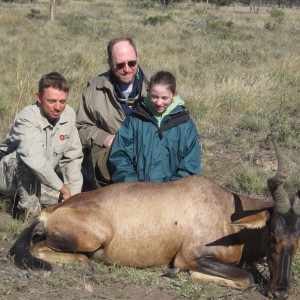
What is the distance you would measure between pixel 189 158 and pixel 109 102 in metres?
1.55

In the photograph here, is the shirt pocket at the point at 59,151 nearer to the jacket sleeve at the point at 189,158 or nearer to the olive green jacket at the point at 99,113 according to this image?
the olive green jacket at the point at 99,113

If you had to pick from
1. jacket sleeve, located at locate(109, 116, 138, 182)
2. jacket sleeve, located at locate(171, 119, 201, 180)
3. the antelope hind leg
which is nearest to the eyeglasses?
jacket sleeve, located at locate(109, 116, 138, 182)

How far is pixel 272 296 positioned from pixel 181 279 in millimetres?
816

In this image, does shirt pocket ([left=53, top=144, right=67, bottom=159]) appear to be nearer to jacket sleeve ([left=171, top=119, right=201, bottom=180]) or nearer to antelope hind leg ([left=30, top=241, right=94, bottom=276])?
jacket sleeve ([left=171, top=119, right=201, bottom=180])

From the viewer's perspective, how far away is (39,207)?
647 centimetres

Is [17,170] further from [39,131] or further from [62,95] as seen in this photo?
[62,95]

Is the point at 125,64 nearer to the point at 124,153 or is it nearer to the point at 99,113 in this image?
the point at 99,113

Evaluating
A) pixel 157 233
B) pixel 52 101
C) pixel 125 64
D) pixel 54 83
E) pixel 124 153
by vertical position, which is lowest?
pixel 157 233

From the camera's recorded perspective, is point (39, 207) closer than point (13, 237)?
No

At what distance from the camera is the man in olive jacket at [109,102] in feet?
23.3

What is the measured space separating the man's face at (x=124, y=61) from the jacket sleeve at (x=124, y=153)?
0.99 meters

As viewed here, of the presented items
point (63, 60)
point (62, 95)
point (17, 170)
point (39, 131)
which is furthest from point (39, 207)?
point (63, 60)

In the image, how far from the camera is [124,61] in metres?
7.07

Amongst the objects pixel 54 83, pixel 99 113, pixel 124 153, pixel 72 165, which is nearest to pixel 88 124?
pixel 99 113
